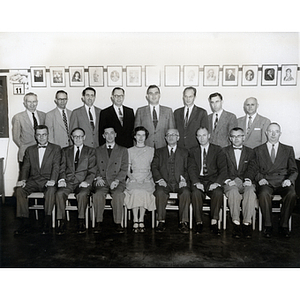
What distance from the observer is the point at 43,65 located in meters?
4.59

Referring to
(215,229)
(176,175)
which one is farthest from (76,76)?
(215,229)

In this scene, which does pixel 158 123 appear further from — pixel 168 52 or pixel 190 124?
pixel 168 52

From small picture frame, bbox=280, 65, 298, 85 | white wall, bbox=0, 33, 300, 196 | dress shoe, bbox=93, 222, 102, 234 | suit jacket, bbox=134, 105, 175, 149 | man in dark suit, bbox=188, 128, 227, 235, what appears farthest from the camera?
suit jacket, bbox=134, 105, 175, 149

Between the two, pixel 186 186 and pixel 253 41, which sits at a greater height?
pixel 253 41

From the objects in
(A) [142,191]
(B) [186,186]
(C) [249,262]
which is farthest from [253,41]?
(C) [249,262]

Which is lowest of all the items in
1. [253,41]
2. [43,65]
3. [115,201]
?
[115,201]

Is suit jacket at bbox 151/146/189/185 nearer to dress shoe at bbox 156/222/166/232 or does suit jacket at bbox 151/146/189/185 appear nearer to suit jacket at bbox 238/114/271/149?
dress shoe at bbox 156/222/166/232

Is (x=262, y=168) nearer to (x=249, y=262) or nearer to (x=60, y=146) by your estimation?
(x=249, y=262)

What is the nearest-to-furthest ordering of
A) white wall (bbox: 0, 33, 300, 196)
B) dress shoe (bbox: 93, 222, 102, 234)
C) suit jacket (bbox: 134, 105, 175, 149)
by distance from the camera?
white wall (bbox: 0, 33, 300, 196)
dress shoe (bbox: 93, 222, 102, 234)
suit jacket (bbox: 134, 105, 175, 149)

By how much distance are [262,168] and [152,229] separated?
1.81m

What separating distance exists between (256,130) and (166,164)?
1.41 meters

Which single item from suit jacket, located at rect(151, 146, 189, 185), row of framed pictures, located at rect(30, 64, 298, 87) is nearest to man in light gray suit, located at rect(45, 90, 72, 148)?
row of framed pictures, located at rect(30, 64, 298, 87)

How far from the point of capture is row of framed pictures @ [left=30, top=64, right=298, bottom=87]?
4.58 metres

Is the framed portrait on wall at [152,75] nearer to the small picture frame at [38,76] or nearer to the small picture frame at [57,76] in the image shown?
the small picture frame at [57,76]
